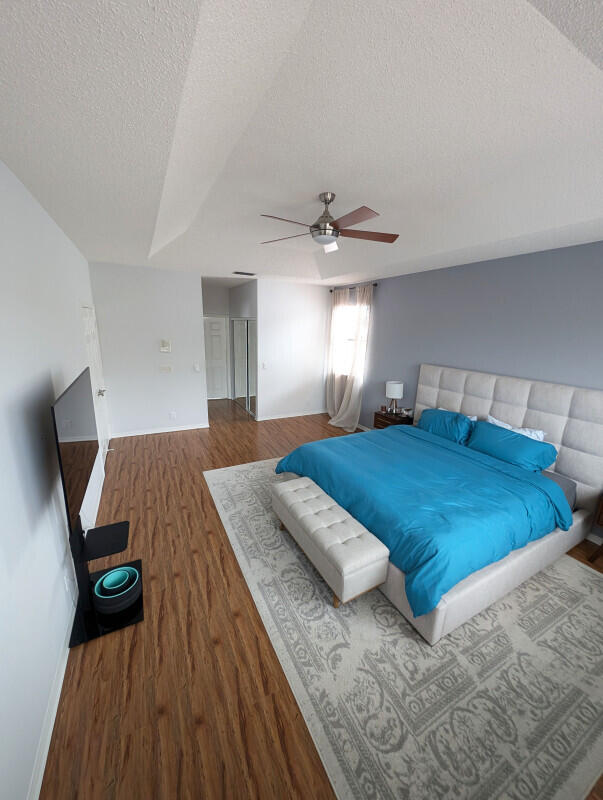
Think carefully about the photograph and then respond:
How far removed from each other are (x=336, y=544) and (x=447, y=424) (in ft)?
7.11

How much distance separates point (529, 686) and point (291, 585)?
1451 mm

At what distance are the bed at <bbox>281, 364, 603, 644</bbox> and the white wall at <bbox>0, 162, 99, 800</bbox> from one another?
185 centimetres

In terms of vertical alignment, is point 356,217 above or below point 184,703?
above

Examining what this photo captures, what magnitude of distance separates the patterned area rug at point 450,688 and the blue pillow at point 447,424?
55.0 inches

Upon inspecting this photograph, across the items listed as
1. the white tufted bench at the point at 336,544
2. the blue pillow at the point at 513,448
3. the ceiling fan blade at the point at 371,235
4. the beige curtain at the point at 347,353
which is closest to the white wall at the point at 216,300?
the beige curtain at the point at 347,353

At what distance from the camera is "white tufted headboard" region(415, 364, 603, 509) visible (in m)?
2.69

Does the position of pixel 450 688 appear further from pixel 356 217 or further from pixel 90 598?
pixel 356 217

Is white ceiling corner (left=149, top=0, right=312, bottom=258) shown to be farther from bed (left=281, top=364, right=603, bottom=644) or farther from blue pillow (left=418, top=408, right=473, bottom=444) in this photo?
blue pillow (left=418, top=408, right=473, bottom=444)

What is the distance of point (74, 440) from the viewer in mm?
1805

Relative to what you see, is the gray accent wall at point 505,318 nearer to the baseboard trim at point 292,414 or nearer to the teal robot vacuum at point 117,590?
the baseboard trim at point 292,414

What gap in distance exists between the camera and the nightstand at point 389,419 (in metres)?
4.35

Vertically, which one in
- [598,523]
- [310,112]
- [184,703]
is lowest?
[184,703]

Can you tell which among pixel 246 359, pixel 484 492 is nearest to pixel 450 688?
pixel 484 492

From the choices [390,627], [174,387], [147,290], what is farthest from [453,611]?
[147,290]
